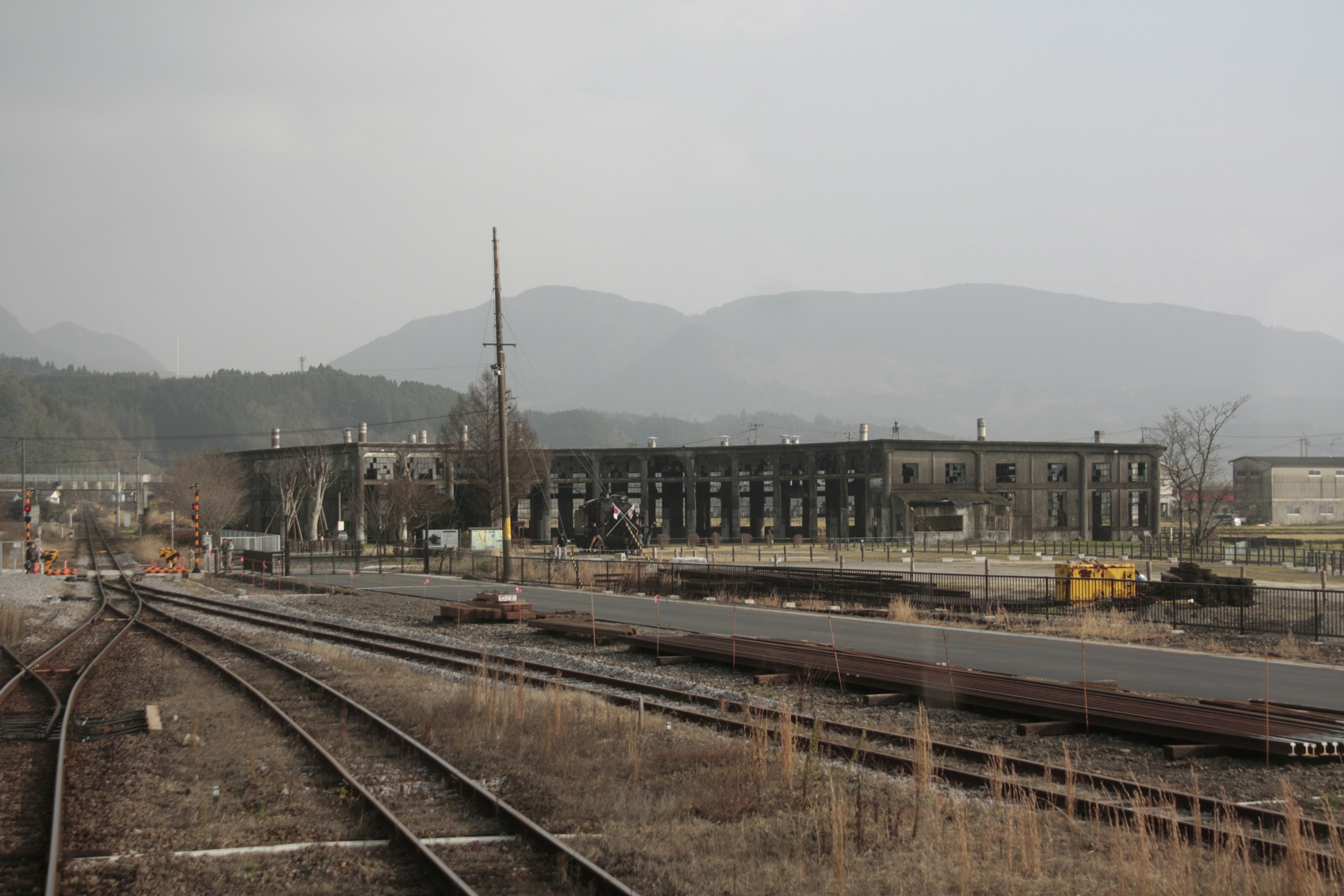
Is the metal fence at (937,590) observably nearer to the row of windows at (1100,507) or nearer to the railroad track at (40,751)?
the railroad track at (40,751)

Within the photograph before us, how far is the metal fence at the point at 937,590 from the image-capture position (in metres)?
24.0

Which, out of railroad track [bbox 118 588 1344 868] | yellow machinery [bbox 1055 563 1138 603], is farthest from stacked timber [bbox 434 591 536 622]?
yellow machinery [bbox 1055 563 1138 603]

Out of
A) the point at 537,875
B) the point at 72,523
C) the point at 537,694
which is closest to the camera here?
the point at 537,875

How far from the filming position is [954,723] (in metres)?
12.9

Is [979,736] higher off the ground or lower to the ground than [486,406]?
lower

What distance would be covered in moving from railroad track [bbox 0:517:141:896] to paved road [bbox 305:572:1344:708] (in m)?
12.5

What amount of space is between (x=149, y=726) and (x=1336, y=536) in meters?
93.8

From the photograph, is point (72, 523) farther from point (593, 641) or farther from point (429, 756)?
point (429, 756)

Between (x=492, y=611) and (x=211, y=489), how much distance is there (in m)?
63.0

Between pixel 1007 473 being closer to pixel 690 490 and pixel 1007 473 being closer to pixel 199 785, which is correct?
pixel 690 490

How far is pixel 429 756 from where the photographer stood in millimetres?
10359

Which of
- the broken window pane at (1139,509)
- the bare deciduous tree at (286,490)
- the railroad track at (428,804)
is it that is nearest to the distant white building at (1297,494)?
the broken window pane at (1139,509)

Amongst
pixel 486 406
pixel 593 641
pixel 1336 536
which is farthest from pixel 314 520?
pixel 1336 536

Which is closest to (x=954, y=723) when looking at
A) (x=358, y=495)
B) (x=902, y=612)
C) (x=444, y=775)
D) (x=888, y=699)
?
(x=888, y=699)
